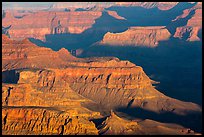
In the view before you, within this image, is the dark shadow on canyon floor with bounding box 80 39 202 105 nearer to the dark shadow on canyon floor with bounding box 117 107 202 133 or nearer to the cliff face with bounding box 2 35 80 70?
the dark shadow on canyon floor with bounding box 117 107 202 133

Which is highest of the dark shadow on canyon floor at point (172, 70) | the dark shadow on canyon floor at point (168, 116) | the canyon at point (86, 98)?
the canyon at point (86, 98)

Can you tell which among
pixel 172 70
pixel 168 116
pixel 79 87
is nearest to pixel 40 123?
pixel 168 116

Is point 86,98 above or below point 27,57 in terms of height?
below

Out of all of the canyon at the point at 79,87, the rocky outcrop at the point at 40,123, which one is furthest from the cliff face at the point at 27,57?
the rocky outcrop at the point at 40,123

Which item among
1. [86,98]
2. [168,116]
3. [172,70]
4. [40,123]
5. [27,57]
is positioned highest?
[27,57]

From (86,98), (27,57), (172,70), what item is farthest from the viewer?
(172,70)

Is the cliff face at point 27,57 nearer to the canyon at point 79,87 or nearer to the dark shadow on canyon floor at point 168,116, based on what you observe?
the canyon at point 79,87

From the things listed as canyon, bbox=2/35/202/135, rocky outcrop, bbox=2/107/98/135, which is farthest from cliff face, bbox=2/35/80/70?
rocky outcrop, bbox=2/107/98/135

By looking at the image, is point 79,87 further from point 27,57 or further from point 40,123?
point 40,123

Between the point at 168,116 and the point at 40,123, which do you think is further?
the point at 168,116

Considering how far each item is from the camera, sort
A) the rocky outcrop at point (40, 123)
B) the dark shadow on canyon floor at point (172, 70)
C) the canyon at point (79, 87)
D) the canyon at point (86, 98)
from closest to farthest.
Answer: the rocky outcrop at point (40, 123) < the canyon at point (86, 98) < the canyon at point (79, 87) < the dark shadow on canyon floor at point (172, 70)
